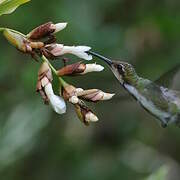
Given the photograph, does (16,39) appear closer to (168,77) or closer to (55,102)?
(55,102)

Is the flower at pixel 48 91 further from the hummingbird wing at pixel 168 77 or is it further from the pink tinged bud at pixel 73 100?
the hummingbird wing at pixel 168 77

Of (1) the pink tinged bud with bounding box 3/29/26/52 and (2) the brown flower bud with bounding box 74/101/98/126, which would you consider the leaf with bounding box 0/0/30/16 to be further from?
(2) the brown flower bud with bounding box 74/101/98/126

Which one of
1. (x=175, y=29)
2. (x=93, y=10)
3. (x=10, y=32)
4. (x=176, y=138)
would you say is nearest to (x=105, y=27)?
(x=93, y=10)

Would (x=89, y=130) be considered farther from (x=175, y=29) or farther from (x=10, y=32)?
(x=10, y=32)

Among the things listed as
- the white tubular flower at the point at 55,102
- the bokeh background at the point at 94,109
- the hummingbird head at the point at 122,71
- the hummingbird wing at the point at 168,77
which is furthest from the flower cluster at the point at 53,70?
the bokeh background at the point at 94,109

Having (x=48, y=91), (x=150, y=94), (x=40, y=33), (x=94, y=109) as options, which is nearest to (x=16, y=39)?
(x=40, y=33)
